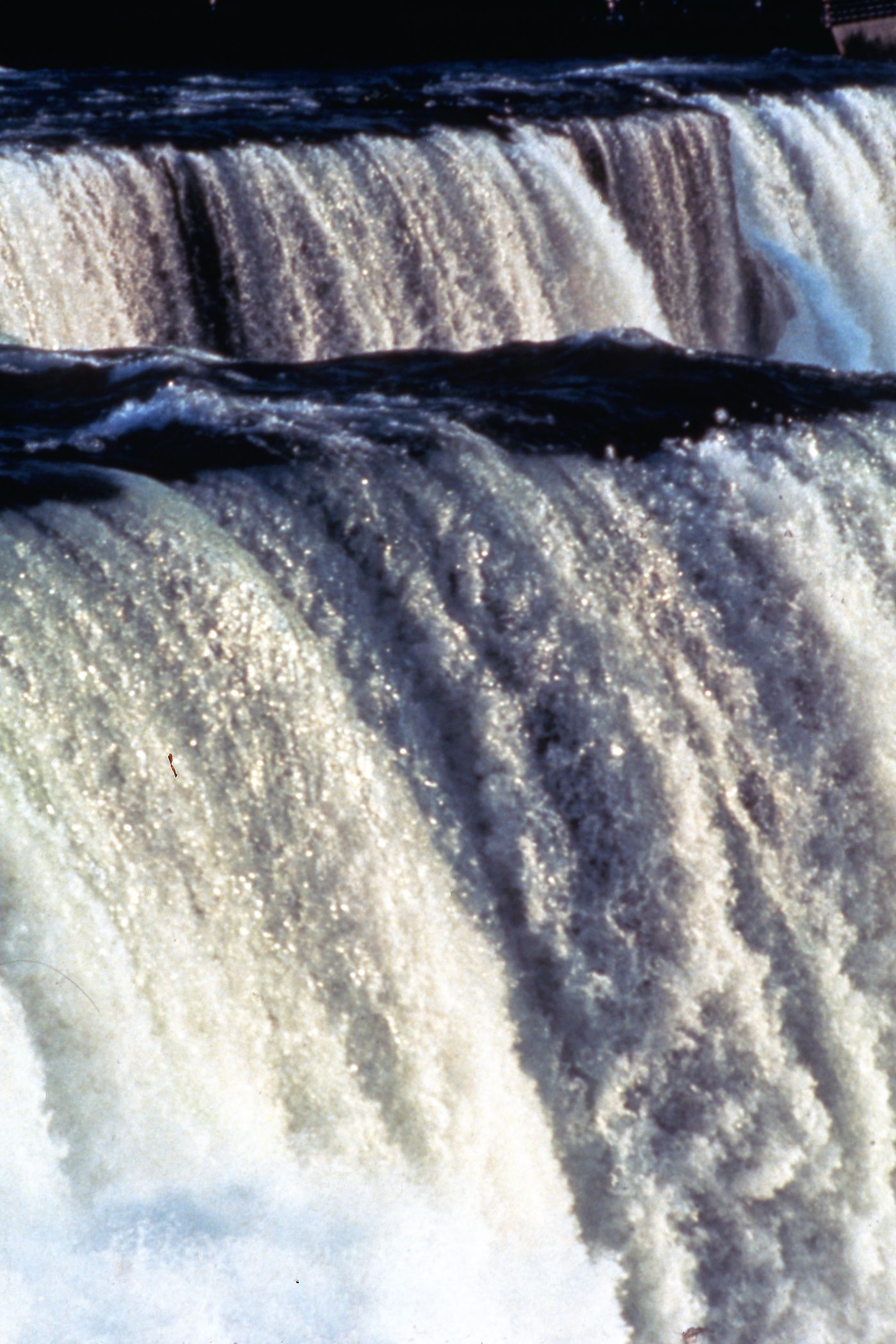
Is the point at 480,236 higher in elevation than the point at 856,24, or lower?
lower

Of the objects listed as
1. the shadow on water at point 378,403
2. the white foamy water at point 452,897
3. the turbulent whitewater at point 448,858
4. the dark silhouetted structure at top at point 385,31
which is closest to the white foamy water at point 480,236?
the shadow on water at point 378,403

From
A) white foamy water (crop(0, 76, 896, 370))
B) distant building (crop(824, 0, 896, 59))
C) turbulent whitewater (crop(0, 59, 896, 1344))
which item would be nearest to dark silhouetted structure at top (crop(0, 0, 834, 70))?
distant building (crop(824, 0, 896, 59))

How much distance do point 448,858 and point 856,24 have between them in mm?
9511

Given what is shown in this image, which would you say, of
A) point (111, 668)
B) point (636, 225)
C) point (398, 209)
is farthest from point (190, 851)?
point (636, 225)

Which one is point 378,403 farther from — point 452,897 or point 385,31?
point 385,31

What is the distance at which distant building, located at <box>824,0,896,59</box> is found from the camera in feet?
34.9

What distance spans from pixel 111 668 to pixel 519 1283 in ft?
4.01

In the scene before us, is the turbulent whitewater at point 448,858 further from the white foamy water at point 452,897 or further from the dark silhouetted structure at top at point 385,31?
the dark silhouetted structure at top at point 385,31

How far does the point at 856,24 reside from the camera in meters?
10.6

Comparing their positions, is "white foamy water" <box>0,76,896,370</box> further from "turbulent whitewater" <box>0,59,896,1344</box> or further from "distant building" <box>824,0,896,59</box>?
"distant building" <box>824,0,896,59</box>

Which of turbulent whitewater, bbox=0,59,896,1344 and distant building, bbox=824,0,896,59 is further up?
distant building, bbox=824,0,896,59

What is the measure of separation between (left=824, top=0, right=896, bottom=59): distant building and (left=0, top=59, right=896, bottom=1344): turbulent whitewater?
7.73 m

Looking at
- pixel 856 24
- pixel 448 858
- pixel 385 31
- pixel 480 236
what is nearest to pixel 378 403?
pixel 448 858

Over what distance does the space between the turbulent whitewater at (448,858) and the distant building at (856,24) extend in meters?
7.73
